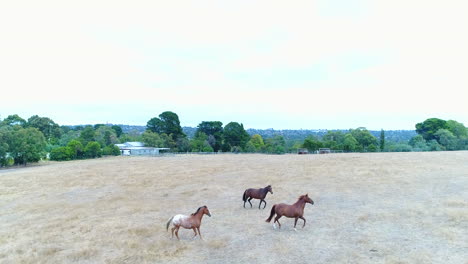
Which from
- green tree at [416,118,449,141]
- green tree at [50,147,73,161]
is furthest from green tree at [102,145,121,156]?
green tree at [416,118,449,141]

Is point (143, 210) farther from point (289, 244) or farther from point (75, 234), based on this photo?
point (289, 244)

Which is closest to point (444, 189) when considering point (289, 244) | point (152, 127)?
point (289, 244)

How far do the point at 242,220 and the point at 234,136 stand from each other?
71.0 m

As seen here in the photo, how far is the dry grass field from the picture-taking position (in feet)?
34.9

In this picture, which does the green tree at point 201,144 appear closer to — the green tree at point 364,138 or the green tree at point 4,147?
the green tree at point 364,138

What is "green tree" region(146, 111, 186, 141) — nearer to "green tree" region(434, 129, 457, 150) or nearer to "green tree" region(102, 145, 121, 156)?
"green tree" region(102, 145, 121, 156)

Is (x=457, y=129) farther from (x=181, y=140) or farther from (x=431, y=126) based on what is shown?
(x=181, y=140)

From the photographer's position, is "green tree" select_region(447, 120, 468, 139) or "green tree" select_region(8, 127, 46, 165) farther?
"green tree" select_region(447, 120, 468, 139)

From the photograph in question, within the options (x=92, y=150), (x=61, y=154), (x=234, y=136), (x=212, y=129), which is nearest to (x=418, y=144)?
(x=234, y=136)

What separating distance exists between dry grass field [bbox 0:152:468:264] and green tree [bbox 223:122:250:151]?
5785 centimetres

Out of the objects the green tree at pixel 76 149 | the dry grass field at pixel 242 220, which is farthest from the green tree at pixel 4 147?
the dry grass field at pixel 242 220

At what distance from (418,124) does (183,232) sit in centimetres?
8654

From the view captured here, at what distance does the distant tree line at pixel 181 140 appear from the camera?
54031 millimetres

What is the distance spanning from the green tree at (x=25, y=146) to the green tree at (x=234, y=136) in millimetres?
46859
